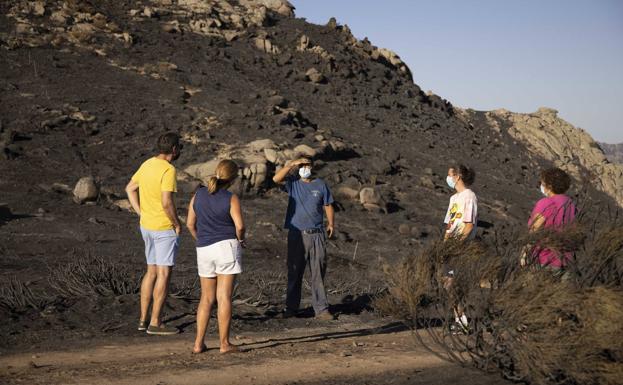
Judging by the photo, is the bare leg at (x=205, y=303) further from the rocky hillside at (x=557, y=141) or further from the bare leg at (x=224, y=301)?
the rocky hillside at (x=557, y=141)

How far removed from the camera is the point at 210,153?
71.7 ft

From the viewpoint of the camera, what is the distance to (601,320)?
4.72 meters

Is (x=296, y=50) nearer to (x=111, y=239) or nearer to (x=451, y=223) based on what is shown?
(x=111, y=239)

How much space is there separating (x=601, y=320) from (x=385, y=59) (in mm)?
36194

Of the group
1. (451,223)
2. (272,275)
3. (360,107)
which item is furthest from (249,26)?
(451,223)

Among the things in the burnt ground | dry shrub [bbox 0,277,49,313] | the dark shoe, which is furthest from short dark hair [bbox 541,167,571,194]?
dry shrub [bbox 0,277,49,313]

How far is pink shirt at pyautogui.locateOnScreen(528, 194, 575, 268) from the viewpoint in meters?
5.54

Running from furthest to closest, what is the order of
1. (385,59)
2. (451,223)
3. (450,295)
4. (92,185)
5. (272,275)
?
1. (385,59)
2. (92,185)
3. (272,275)
4. (451,223)
5. (450,295)

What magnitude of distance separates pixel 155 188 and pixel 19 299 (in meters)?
2.71

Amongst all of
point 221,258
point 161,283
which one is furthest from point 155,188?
point 221,258

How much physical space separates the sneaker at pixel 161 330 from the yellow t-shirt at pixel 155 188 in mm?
1051

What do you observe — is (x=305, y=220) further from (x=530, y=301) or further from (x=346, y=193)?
(x=346, y=193)

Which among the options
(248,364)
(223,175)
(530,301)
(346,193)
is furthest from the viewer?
(346,193)

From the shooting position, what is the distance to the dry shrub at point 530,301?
472 centimetres
